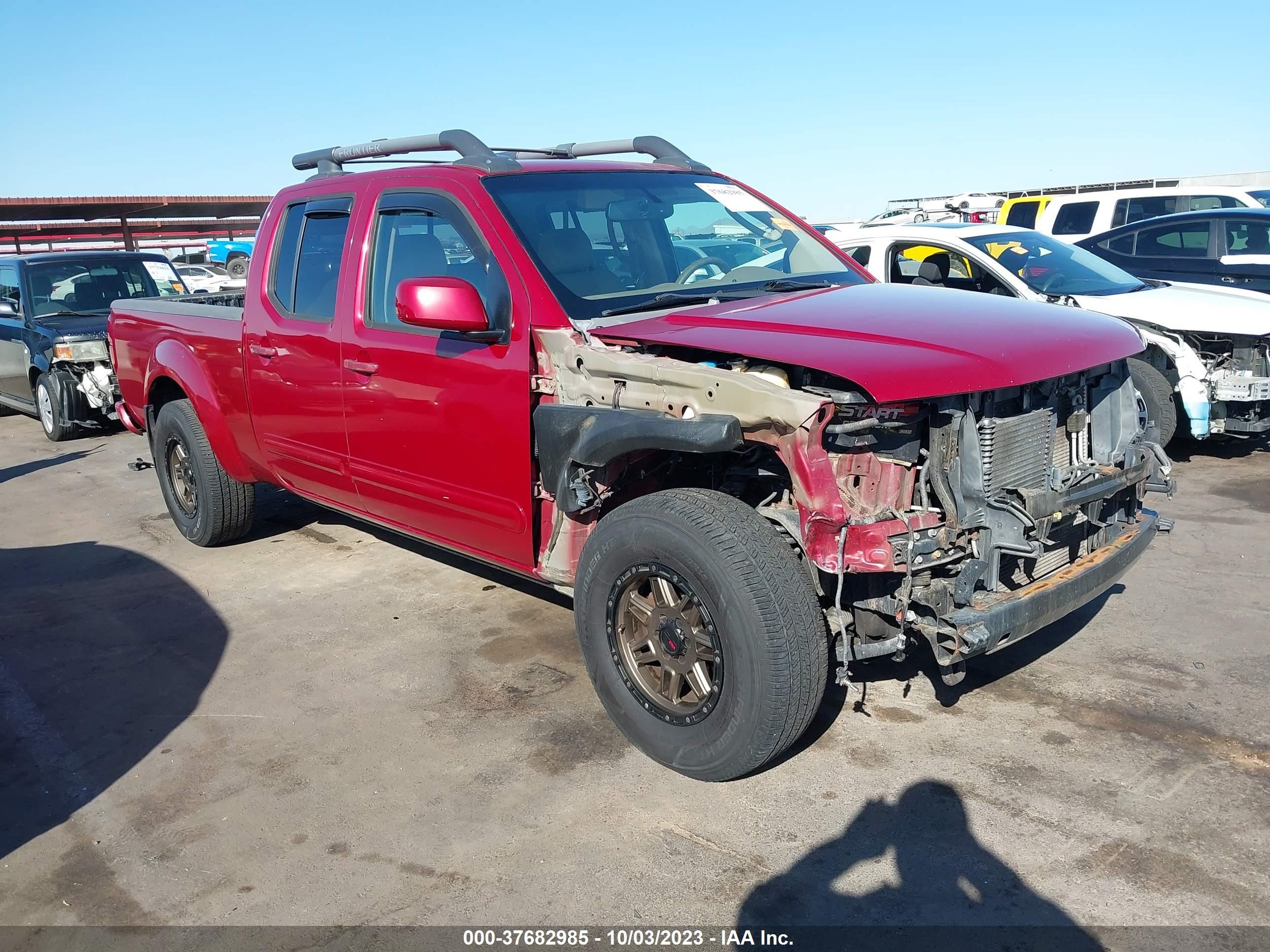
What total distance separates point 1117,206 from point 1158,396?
726 centimetres

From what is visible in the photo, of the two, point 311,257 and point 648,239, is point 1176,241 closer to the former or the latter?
point 648,239

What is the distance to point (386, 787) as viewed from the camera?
11.4 ft

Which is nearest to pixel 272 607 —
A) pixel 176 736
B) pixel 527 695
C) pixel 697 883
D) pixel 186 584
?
pixel 186 584

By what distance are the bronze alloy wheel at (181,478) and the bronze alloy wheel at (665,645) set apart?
146 inches

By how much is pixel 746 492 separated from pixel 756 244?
1413 millimetres

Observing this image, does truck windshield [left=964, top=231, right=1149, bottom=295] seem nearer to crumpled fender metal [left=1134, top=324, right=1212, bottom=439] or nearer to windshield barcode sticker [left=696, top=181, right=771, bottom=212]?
crumpled fender metal [left=1134, top=324, right=1212, bottom=439]

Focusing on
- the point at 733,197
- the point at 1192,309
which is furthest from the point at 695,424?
the point at 1192,309

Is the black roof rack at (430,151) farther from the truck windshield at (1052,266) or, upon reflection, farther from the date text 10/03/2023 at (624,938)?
the truck windshield at (1052,266)

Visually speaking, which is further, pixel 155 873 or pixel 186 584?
pixel 186 584

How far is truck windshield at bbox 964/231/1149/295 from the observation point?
7.61 metres

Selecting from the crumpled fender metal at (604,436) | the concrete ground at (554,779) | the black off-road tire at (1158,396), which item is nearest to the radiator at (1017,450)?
the crumpled fender metal at (604,436)

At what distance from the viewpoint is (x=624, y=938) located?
2672 mm

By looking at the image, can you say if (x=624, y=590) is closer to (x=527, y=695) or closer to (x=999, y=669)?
(x=527, y=695)

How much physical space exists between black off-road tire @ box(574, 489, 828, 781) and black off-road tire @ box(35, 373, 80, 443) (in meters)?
8.69
